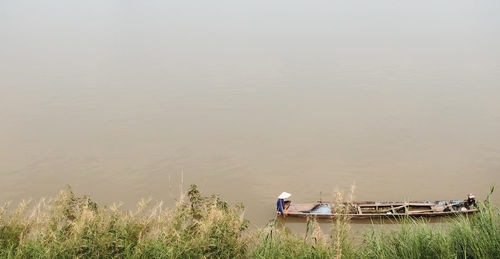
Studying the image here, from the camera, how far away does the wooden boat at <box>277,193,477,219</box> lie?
1240cm

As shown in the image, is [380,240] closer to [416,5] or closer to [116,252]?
[116,252]

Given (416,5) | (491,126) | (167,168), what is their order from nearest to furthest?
(167,168) < (491,126) < (416,5)

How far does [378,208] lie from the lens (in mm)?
12891

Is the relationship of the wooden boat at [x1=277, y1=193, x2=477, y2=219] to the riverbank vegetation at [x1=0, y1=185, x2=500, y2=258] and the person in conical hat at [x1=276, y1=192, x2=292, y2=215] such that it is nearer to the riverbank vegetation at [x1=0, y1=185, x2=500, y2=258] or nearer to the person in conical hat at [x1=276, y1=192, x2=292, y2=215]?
the person in conical hat at [x1=276, y1=192, x2=292, y2=215]

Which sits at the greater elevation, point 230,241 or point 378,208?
point 230,241

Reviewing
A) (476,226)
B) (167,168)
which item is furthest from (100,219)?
(167,168)

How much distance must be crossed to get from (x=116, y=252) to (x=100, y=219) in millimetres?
637

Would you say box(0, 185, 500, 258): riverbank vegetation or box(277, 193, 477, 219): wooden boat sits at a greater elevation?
box(0, 185, 500, 258): riverbank vegetation

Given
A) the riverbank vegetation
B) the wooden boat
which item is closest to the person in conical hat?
the wooden boat

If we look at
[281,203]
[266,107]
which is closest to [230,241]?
[281,203]

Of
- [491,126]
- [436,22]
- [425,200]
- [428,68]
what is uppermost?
[436,22]

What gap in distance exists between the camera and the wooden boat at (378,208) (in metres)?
12.4

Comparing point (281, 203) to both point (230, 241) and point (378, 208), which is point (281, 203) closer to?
point (378, 208)

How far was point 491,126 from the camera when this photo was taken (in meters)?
17.9
